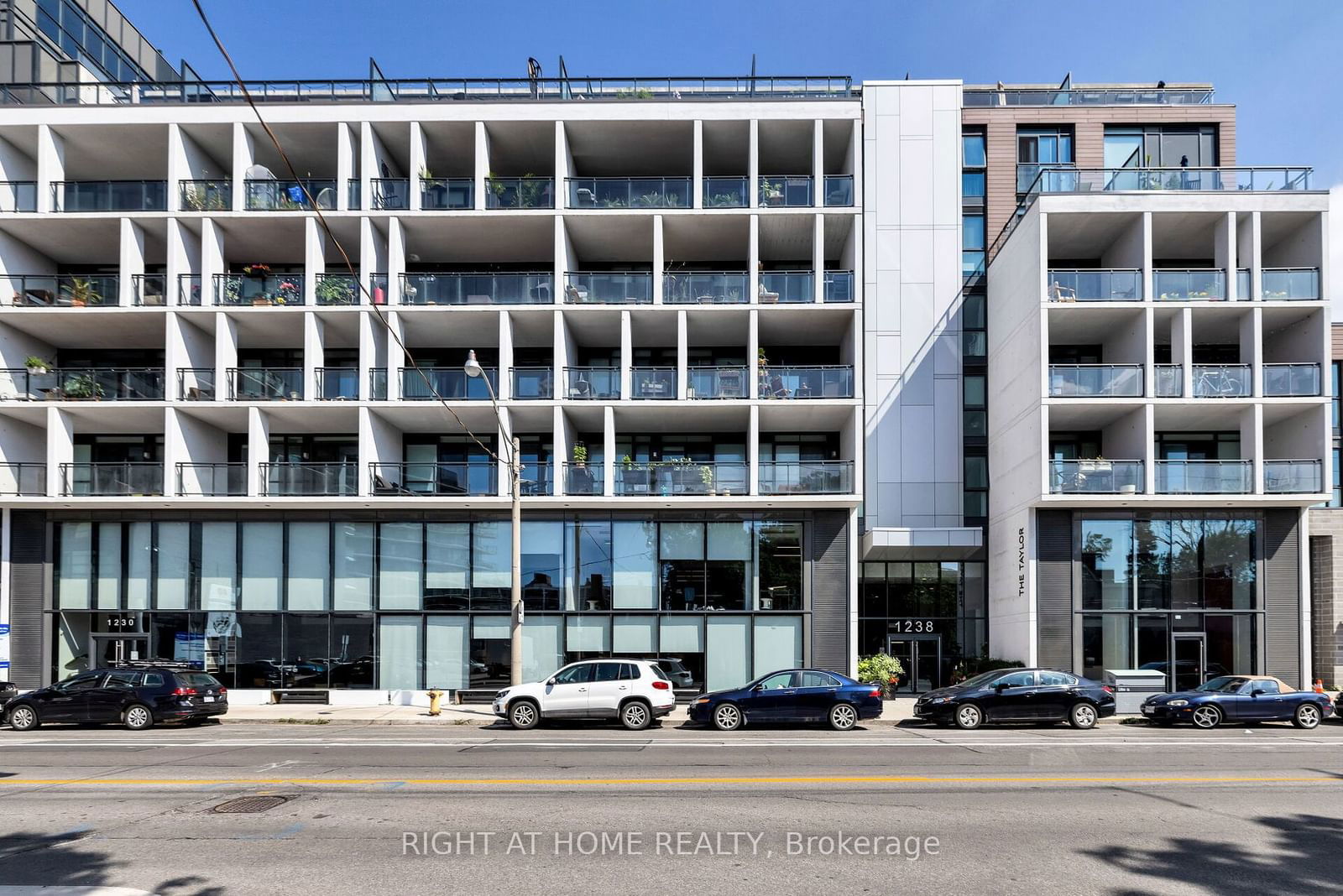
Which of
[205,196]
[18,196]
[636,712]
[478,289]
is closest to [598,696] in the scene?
[636,712]

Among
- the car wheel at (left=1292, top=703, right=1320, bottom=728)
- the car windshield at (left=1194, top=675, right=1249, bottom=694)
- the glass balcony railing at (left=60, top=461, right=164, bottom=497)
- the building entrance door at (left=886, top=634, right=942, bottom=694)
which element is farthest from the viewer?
the building entrance door at (left=886, top=634, right=942, bottom=694)

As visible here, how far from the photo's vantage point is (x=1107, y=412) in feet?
96.5

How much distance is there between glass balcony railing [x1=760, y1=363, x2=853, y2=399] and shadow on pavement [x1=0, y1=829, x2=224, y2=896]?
22.2 meters

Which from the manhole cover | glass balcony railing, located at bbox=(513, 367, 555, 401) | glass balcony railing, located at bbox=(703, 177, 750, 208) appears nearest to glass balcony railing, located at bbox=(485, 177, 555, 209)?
glass balcony railing, located at bbox=(703, 177, 750, 208)

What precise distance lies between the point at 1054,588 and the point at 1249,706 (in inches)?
251

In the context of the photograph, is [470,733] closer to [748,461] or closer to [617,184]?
[748,461]

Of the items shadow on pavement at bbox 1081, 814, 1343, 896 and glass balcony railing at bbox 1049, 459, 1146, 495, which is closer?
shadow on pavement at bbox 1081, 814, 1343, 896

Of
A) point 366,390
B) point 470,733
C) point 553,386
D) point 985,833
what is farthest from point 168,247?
point 985,833

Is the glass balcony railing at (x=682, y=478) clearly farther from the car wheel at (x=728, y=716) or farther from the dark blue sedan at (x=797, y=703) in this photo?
the car wheel at (x=728, y=716)

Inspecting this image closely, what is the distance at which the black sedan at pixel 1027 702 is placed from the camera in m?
22.1

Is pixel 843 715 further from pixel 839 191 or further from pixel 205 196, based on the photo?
pixel 205 196

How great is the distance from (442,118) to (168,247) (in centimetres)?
949

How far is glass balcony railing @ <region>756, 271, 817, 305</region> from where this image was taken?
29641 mm

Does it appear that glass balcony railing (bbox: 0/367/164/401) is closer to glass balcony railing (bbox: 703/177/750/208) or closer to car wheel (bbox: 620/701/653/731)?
glass balcony railing (bbox: 703/177/750/208)
